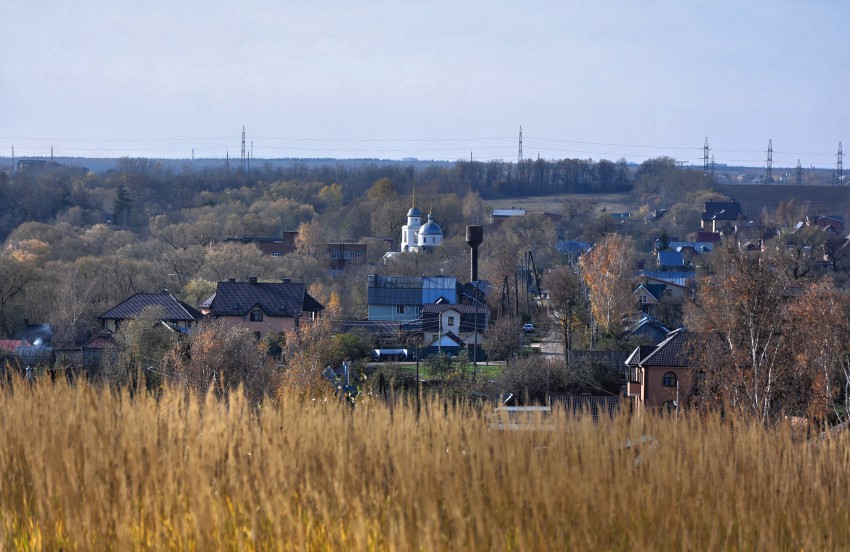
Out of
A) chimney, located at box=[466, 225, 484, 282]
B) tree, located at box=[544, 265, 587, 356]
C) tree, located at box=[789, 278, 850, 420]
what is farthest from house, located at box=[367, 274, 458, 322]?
tree, located at box=[789, 278, 850, 420]

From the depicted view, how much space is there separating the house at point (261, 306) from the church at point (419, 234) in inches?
Result: 684

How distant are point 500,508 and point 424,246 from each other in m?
42.3

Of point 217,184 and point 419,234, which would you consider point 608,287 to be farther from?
point 217,184

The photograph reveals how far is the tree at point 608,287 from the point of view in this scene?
88.7 feet

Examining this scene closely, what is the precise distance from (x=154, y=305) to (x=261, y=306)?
9.75 ft

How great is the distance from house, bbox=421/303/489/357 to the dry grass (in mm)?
21290

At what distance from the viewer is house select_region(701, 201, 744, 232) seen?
60.8 meters

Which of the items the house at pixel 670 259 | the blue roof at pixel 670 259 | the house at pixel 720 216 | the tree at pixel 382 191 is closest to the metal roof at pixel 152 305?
the house at pixel 670 259

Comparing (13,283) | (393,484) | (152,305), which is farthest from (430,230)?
(393,484)

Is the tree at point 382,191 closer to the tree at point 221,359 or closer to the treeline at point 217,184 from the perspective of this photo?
the treeline at point 217,184

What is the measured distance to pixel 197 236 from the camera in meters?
44.5

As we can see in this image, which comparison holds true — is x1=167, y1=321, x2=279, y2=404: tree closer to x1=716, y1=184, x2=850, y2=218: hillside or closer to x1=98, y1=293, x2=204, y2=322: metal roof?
x1=98, y1=293, x2=204, y2=322: metal roof

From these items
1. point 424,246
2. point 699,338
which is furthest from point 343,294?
point 699,338

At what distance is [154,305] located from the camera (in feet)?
77.6
